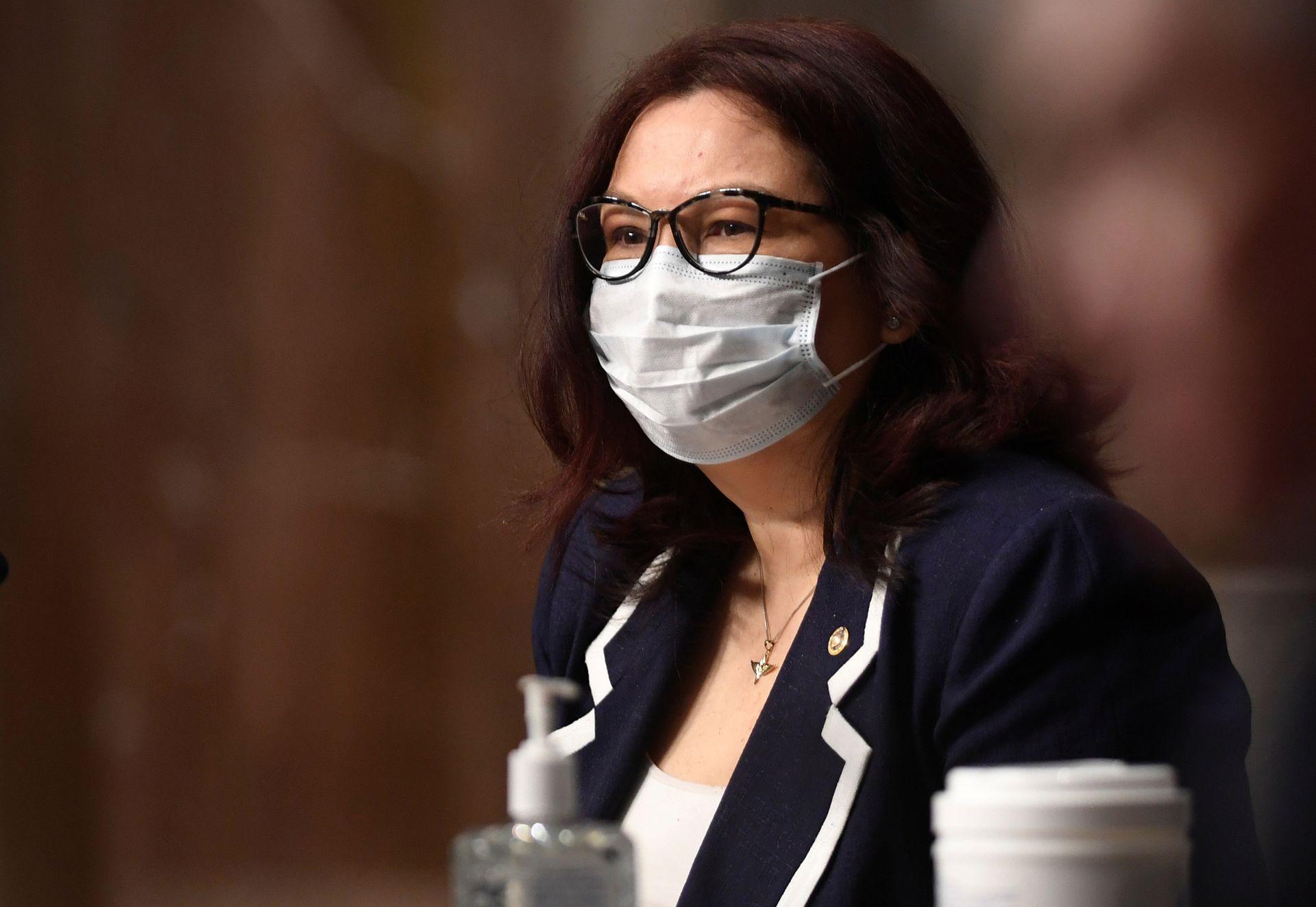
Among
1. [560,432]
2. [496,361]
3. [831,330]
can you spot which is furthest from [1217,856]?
[496,361]

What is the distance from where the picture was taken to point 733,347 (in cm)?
138

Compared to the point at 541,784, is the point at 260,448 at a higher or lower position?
lower

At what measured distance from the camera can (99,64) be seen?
286cm

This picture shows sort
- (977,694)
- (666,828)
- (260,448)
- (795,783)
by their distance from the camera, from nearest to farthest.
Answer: (977,694)
(795,783)
(666,828)
(260,448)

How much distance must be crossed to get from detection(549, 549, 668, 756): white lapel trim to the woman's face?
23 cm

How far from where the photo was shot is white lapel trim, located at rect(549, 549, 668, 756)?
147 centimetres

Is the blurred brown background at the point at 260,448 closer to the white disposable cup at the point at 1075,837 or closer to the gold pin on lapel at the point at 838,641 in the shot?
the gold pin on lapel at the point at 838,641

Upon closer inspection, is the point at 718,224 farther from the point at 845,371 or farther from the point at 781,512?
the point at 781,512

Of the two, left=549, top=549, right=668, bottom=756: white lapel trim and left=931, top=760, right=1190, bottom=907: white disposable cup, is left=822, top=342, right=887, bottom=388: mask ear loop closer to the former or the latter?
left=549, top=549, right=668, bottom=756: white lapel trim

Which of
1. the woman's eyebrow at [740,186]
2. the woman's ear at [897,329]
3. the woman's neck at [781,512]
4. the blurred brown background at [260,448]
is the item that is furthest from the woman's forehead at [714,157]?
the blurred brown background at [260,448]

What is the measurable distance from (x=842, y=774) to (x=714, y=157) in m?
0.62

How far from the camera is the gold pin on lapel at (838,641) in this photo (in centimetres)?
126

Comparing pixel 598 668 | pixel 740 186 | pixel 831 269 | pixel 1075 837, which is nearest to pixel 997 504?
pixel 831 269

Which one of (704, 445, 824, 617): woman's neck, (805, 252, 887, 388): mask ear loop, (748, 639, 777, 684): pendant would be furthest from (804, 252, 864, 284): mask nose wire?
(748, 639, 777, 684): pendant
